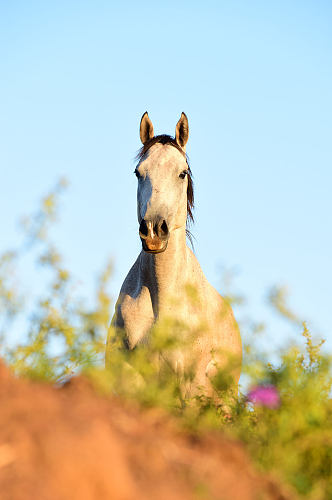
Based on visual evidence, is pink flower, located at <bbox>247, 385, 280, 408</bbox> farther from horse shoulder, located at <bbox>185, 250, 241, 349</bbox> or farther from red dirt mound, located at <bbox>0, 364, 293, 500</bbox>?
horse shoulder, located at <bbox>185, 250, 241, 349</bbox>

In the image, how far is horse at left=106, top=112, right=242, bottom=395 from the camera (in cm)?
529

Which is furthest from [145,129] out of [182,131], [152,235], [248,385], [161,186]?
[248,385]

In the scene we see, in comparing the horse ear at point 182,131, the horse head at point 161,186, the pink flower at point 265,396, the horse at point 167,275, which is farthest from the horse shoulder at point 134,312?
the pink flower at point 265,396

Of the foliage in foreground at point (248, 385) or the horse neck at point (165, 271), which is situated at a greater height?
the horse neck at point (165, 271)

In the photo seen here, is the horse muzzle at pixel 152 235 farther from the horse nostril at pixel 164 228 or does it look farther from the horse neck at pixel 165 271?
the horse neck at pixel 165 271

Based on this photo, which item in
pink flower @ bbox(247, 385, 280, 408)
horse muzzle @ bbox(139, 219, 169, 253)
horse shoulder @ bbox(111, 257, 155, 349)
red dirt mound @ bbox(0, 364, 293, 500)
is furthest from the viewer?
horse shoulder @ bbox(111, 257, 155, 349)

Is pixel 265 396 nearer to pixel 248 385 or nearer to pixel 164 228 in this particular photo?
pixel 248 385

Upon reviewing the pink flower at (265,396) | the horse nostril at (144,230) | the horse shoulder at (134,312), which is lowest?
the pink flower at (265,396)

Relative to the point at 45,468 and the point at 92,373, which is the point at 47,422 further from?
the point at 92,373

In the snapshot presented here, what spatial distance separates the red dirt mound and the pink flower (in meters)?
0.46

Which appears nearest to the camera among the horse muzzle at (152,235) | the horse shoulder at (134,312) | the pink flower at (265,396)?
the pink flower at (265,396)

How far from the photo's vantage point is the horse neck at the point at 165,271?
5.74 m

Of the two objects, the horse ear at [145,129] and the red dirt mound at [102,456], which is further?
the horse ear at [145,129]

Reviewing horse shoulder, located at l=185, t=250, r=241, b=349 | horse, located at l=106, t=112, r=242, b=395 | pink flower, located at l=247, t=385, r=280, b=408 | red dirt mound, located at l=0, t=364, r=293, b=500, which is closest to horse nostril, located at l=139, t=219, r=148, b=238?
horse, located at l=106, t=112, r=242, b=395
